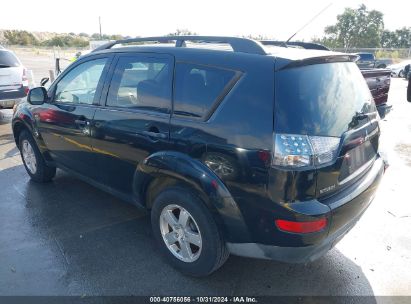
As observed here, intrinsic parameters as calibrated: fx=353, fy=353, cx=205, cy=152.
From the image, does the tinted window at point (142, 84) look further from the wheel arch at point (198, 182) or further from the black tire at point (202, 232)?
the black tire at point (202, 232)

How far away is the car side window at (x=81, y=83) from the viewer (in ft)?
11.8

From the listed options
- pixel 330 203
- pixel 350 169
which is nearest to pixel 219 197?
pixel 330 203

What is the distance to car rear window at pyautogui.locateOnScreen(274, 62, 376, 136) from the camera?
2.23m

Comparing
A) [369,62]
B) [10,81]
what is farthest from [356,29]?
[10,81]

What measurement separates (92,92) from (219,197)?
6.35ft

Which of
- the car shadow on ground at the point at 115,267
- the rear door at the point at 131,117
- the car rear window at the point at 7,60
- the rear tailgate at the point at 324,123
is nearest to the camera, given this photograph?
the rear tailgate at the point at 324,123

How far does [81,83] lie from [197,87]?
1.84 meters

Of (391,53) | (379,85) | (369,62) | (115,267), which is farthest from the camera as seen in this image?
(391,53)

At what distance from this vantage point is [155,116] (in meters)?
2.88

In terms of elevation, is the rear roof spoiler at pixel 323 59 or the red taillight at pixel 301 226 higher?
the rear roof spoiler at pixel 323 59

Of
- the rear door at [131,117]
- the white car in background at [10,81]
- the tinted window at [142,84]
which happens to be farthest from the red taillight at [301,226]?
the white car in background at [10,81]

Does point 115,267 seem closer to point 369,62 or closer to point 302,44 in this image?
point 302,44

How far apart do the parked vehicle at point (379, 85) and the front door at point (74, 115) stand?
3.97 meters

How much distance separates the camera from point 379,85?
554cm
